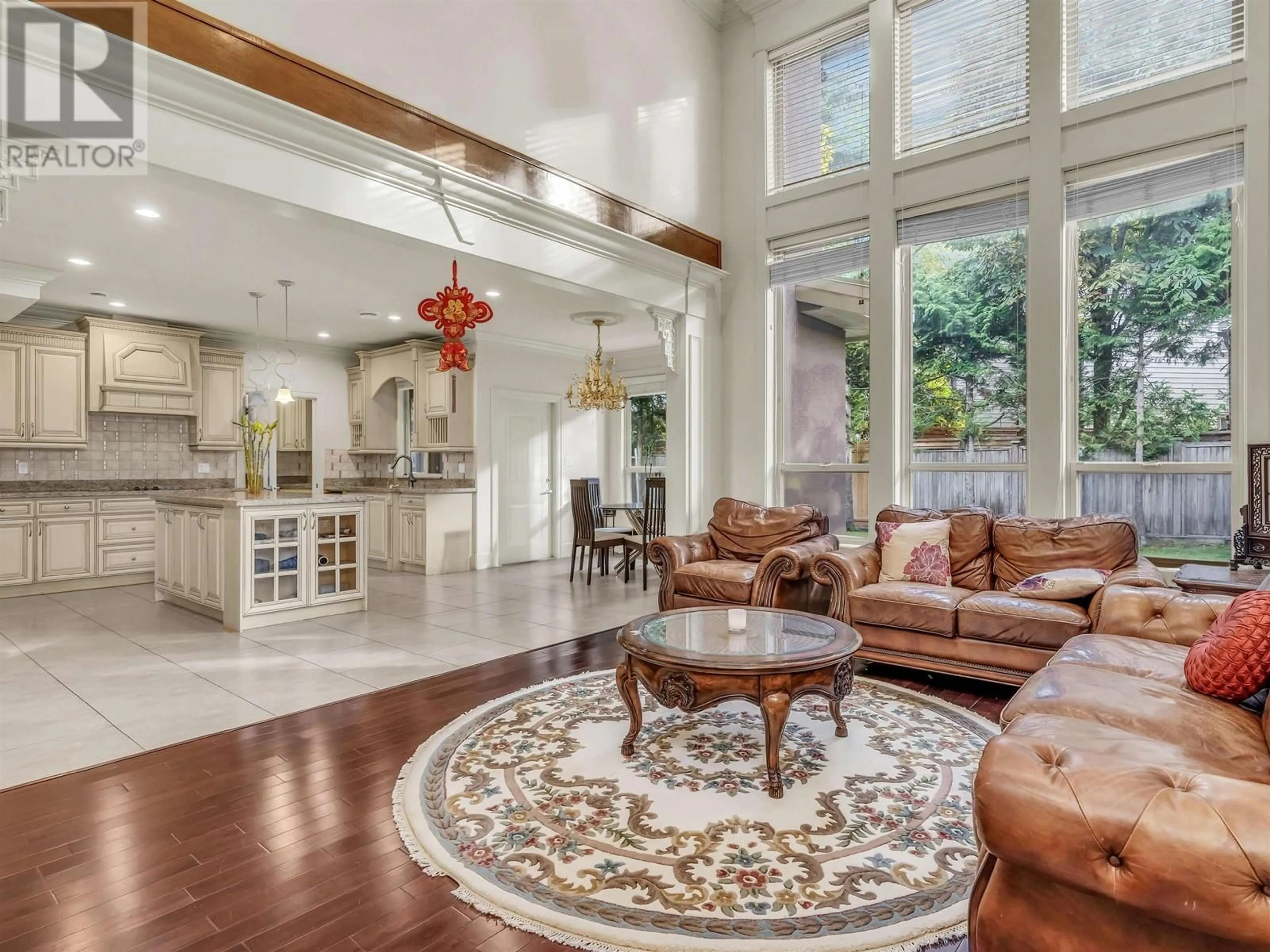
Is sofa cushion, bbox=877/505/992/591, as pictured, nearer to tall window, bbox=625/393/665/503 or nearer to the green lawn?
the green lawn

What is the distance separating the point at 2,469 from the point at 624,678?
23.8 feet

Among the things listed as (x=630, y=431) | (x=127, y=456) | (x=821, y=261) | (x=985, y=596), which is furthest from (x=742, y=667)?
(x=127, y=456)

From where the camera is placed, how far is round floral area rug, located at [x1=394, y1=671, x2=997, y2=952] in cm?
176

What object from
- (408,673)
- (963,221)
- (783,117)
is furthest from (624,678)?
(783,117)

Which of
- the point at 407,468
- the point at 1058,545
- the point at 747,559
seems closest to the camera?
the point at 1058,545

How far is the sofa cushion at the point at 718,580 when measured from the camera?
4457 millimetres

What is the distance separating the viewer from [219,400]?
307 inches

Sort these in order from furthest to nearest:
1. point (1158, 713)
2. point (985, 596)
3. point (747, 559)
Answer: point (747, 559) < point (985, 596) < point (1158, 713)

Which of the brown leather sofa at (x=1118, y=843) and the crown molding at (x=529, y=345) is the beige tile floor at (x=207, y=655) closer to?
the crown molding at (x=529, y=345)

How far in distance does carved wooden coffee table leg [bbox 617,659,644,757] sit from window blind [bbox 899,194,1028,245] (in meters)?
3.89

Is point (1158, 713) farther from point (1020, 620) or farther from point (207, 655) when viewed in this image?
point (207, 655)

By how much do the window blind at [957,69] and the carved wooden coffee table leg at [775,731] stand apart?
4.28 meters

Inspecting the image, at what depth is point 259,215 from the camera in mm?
4371

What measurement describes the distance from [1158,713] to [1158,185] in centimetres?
364
